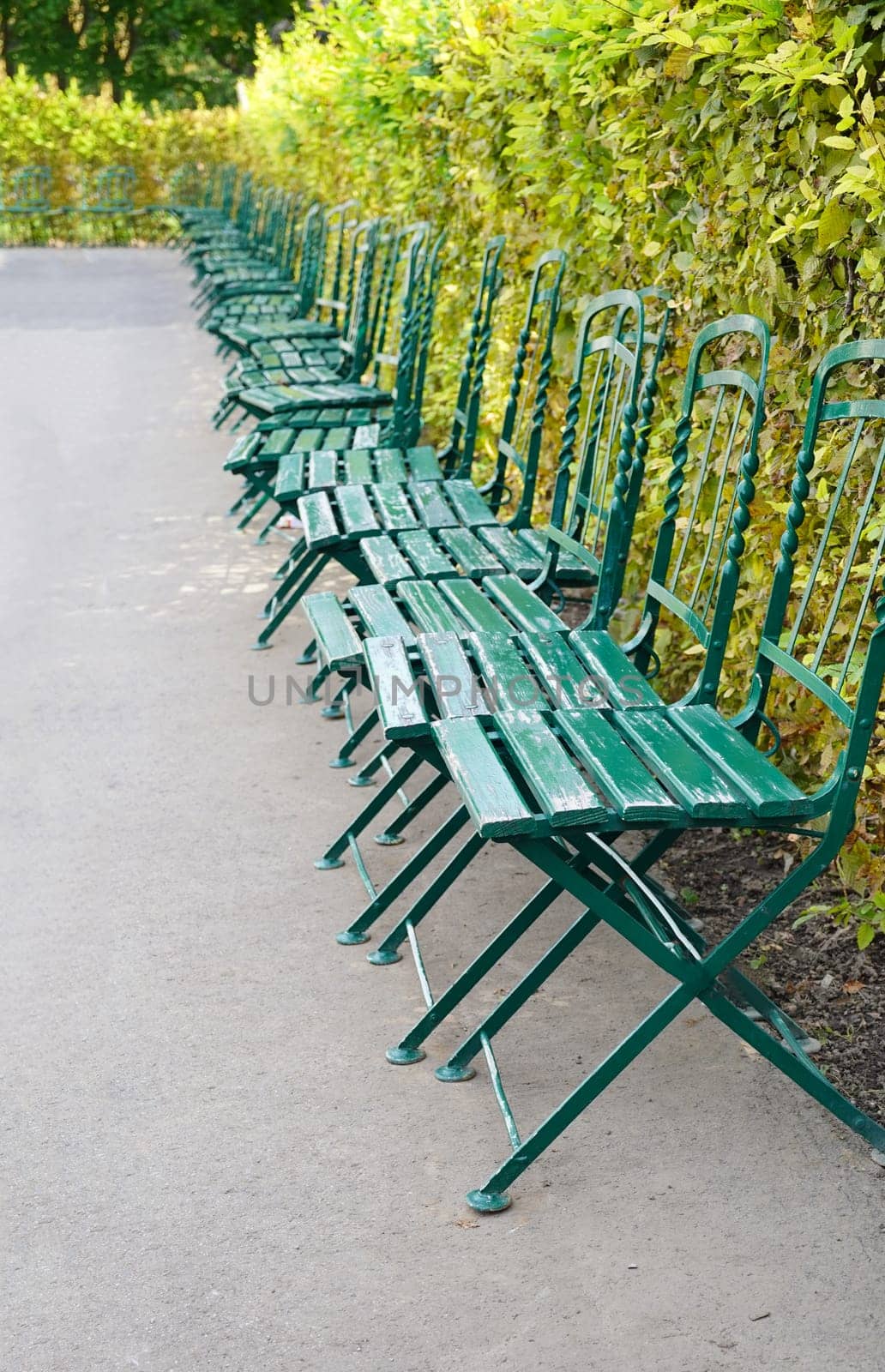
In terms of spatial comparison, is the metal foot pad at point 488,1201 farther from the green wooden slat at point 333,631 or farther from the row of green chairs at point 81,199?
the row of green chairs at point 81,199

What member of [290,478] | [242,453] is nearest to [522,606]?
[290,478]

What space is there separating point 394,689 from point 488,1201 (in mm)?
1027

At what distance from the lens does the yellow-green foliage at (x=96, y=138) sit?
2178 centimetres

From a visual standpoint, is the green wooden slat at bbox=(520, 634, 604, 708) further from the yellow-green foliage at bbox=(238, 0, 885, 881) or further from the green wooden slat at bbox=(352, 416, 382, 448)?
the green wooden slat at bbox=(352, 416, 382, 448)

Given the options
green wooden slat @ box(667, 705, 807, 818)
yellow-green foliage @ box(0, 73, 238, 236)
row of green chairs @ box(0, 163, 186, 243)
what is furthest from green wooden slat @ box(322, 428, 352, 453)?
yellow-green foliage @ box(0, 73, 238, 236)

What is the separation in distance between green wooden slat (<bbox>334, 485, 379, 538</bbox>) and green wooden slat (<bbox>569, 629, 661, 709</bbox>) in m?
1.04

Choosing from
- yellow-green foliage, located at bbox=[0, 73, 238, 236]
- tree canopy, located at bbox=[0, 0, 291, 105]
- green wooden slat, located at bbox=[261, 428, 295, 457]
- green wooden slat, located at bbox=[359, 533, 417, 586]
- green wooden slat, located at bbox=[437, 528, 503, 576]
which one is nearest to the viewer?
green wooden slat, located at bbox=[359, 533, 417, 586]

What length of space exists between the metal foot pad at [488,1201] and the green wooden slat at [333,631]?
1.27 meters

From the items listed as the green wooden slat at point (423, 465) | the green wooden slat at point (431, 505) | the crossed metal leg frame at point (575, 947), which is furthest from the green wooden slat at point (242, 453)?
the crossed metal leg frame at point (575, 947)

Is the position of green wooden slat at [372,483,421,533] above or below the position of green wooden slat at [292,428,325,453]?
above

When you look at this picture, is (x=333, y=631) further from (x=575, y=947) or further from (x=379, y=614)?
(x=575, y=947)

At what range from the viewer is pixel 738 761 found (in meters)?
2.65

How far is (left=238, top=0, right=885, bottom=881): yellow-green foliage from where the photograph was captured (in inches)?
121

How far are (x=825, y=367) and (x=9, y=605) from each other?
4.30 meters
